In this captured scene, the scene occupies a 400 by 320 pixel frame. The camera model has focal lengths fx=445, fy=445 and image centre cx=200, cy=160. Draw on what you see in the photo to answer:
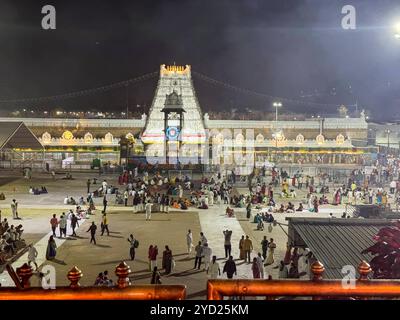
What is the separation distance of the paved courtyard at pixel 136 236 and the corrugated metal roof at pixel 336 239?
5.67 ft

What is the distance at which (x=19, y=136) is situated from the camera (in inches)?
1561

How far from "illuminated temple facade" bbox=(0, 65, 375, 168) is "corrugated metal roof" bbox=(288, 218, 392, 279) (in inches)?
1231

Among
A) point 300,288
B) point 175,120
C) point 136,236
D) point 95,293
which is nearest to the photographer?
point 95,293

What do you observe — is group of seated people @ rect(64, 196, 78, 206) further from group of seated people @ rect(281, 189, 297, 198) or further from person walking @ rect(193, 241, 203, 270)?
person walking @ rect(193, 241, 203, 270)

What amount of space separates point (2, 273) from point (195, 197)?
15158 millimetres

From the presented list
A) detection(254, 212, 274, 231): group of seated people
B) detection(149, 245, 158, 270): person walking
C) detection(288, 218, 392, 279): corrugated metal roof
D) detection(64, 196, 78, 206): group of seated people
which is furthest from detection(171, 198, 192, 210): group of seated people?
detection(149, 245, 158, 270): person walking

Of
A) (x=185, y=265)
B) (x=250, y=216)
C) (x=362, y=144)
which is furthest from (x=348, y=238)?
(x=362, y=144)

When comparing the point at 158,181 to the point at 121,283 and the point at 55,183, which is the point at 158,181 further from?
the point at 121,283

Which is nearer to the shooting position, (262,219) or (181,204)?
(262,219)

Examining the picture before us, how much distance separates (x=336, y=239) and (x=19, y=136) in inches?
1333

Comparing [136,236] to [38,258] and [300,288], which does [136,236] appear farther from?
[300,288]

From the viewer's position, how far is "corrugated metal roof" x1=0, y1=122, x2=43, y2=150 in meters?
35.9

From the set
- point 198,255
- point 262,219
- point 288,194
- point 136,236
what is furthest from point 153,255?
point 288,194

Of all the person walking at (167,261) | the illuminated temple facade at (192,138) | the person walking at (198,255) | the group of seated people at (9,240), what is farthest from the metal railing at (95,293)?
the illuminated temple facade at (192,138)
